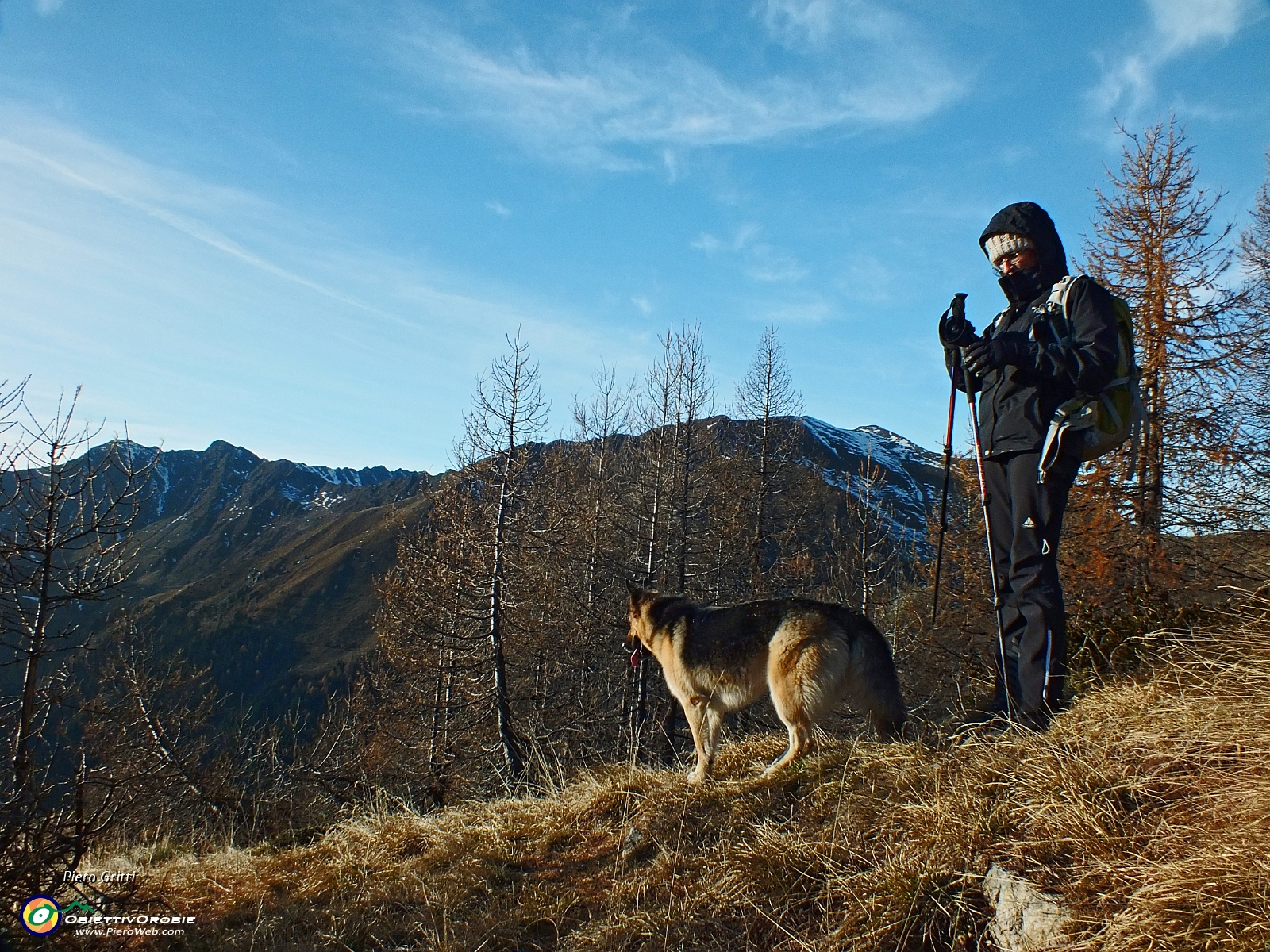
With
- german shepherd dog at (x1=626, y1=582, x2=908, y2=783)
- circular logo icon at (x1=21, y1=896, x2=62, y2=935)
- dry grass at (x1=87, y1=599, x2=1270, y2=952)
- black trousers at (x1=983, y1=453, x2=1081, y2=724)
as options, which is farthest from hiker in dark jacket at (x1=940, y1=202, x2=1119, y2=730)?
circular logo icon at (x1=21, y1=896, x2=62, y2=935)

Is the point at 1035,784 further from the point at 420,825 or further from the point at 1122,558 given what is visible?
the point at 1122,558

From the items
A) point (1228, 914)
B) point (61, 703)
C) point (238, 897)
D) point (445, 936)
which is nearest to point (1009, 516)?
point (1228, 914)

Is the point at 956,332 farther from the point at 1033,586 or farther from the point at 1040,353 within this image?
the point at 1033,586

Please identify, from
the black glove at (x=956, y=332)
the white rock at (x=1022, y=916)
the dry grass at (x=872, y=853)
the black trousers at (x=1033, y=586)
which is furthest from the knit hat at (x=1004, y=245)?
the white rock at (x=1022, y=916)

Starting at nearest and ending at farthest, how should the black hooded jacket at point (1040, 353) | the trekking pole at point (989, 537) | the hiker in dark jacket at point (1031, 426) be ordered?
the black hooded jacket at point (1040, 353)
the hiker in dark jacket at point (1031, 426)
the trekking pole at point (989, 537)

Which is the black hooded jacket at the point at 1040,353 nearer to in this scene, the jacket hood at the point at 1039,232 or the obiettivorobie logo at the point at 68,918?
the jacket hood at the point at 1039,232

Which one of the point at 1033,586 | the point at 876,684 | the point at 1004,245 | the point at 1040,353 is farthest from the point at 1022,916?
the point at 1004,245

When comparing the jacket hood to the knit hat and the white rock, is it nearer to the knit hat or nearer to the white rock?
the knit hat

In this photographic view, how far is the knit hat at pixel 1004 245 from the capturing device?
13.1 ft

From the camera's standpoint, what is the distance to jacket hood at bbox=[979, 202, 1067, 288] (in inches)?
156

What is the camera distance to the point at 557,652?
25297mm

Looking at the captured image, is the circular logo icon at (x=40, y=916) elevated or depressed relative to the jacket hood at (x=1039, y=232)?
depressed

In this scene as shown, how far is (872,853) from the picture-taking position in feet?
9.95

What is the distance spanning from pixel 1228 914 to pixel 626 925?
2245 mm
